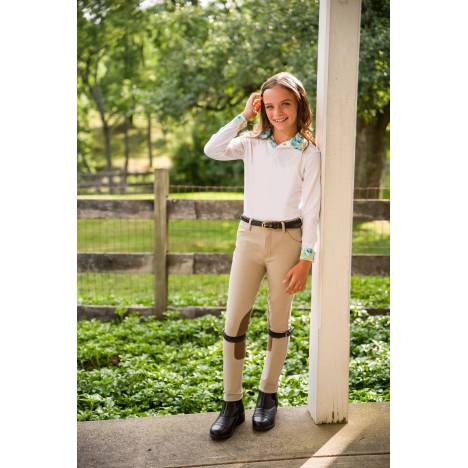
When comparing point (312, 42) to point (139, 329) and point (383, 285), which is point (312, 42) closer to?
point (383, 285)

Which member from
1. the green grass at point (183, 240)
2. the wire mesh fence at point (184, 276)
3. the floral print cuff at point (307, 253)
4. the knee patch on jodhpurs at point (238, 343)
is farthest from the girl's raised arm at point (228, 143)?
the green grass at point (183, 240)

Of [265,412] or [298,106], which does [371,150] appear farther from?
[265,412]

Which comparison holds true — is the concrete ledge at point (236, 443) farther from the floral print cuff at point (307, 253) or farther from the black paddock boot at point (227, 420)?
the floral print cuff at point (307, 253)

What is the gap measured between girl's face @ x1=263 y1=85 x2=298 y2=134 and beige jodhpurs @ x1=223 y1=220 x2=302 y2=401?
49 centimetres

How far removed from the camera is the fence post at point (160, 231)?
4836mm

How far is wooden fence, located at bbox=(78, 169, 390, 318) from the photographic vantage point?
16.0 ft

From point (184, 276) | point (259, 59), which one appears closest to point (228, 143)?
point (259, 59)

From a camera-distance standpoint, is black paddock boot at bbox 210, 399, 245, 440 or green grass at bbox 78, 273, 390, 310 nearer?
black paddock boot at bbox 210, 399, 245, 440

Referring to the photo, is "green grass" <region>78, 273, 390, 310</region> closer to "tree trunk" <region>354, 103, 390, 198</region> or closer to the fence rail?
the fence rail

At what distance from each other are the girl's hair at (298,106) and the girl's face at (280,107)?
0.02 meters

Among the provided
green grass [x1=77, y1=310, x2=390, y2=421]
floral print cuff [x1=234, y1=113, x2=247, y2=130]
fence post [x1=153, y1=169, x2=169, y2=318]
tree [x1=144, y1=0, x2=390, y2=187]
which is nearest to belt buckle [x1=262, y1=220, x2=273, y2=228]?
floral print cuff [x1=234, y1=113, x2=247, y2=130]

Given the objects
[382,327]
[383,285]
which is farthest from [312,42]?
[382,327]
